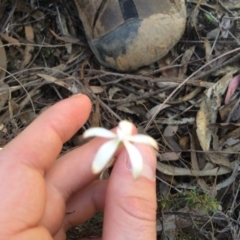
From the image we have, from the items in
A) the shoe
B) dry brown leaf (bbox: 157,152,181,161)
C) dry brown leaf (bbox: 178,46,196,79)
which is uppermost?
the shoe

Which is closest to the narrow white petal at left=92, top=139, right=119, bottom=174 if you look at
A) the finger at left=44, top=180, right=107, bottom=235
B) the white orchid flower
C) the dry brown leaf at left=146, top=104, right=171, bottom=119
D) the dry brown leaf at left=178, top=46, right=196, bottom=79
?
the white orchid flower

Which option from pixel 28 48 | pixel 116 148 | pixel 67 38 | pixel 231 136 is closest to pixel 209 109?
pixel 231 136

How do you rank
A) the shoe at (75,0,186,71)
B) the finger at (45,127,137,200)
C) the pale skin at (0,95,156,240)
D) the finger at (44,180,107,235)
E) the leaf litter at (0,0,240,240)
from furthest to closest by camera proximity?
1. the shoe at (75,0,186,71)
2. the leaf litter at (0,0,240,240)
3. the finger at (44,180,107,235)
4. the finger at (45,127,137,200)
5. the pale skin at (0,95,156,240)

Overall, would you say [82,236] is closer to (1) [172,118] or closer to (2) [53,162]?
(2) [53,162]

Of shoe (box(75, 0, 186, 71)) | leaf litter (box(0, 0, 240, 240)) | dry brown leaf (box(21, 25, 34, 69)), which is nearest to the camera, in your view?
leaf litter (box(0, 0, 240, 240))

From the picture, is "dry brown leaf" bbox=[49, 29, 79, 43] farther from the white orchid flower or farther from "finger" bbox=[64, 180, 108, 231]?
the white orchid flower

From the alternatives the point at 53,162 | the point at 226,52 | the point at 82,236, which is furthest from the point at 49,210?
the point at 226,52

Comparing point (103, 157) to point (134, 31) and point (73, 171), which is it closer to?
point (73, 171)
